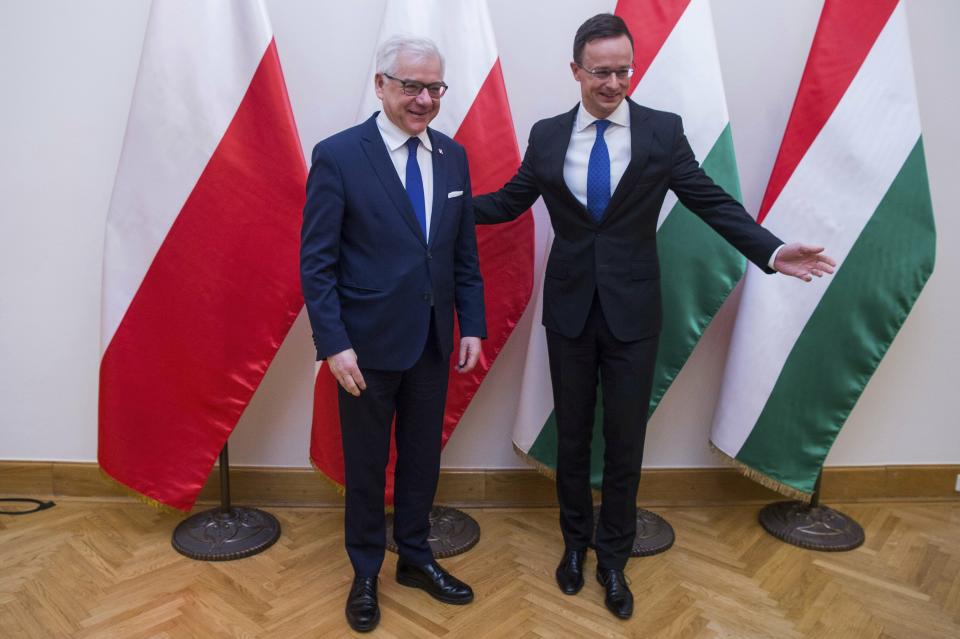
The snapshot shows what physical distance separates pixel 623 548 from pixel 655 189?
1.02m

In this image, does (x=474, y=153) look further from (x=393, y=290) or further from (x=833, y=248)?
(x=833, y=248)

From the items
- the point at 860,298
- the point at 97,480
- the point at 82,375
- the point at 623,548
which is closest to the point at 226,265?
the point at 82,375

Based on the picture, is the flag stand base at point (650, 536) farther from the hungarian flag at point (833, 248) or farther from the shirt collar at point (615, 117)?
the shirt collar at point (615, 117)

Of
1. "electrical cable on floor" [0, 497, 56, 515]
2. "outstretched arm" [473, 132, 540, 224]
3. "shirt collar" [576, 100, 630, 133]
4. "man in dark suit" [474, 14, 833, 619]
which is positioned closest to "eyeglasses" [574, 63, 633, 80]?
"man in dark suit" [474, 14, 833, 619]

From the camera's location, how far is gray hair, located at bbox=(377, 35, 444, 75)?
1.79m

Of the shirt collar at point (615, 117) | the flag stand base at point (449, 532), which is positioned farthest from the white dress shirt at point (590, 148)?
the flag stand base at point (449, 532)

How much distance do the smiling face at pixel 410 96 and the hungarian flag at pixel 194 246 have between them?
453 millimetres

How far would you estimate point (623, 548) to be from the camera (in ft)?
7.06

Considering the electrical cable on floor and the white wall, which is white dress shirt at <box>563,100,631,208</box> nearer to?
the white wall

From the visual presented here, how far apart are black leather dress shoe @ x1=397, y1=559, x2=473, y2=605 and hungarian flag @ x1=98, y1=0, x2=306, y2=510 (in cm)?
70

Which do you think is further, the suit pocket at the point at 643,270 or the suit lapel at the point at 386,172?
the suit pocket at the point at 643,270

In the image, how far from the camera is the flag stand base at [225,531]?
7.71 ft

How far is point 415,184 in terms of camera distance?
1919mm

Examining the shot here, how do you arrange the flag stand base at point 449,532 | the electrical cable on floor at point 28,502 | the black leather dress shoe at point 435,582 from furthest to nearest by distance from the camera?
the electrical cable on floor at point 28,502 < the flag stand base at point 449,532 < the black leather dress shoe at point 435,582
